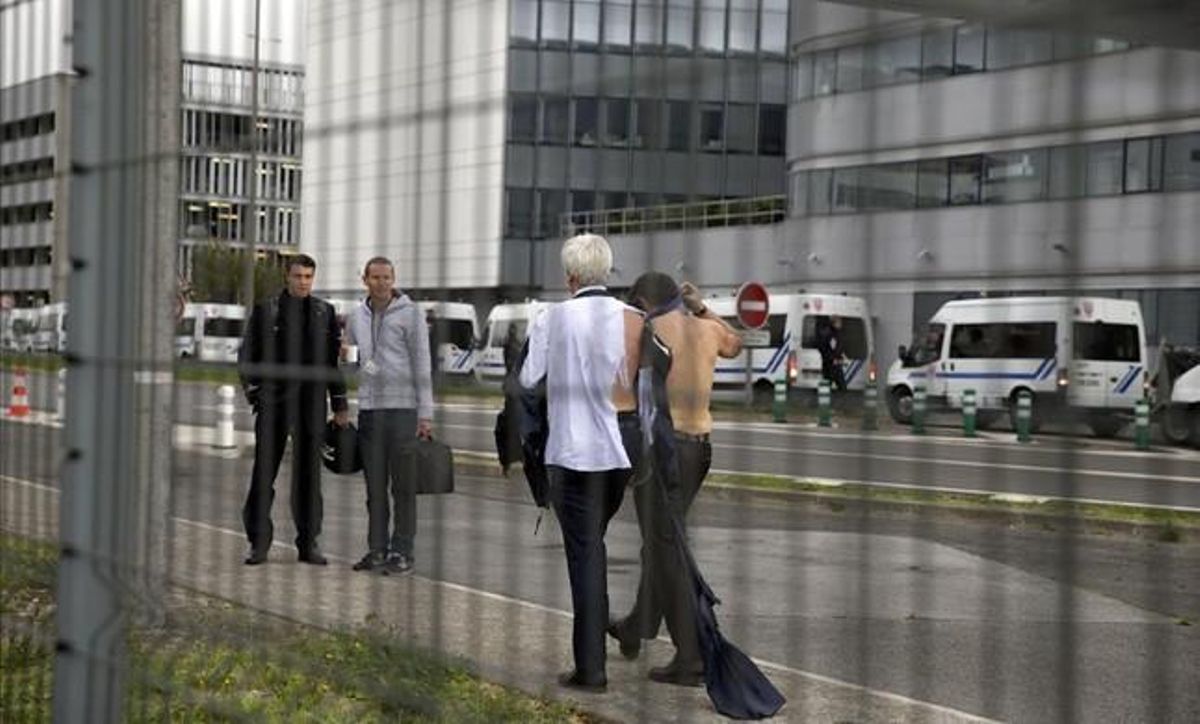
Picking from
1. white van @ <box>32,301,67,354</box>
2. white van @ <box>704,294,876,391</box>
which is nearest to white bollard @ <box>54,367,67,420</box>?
white van @ <box>32,301,67,354</box>

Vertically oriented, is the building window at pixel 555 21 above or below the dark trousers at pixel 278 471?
above

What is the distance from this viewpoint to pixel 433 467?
2.46 m

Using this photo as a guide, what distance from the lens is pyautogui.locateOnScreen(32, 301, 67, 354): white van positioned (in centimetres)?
375

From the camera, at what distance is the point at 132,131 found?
3328mm

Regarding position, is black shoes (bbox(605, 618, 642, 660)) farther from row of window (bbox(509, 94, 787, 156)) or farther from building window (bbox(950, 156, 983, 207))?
building window (bbox(950, 156, 983, 207))

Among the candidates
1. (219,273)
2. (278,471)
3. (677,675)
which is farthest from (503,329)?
(219,273)

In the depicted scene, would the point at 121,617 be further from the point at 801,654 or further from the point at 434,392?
the point at 801,654

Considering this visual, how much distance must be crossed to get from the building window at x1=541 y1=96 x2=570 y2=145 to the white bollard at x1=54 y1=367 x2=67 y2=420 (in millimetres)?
1718

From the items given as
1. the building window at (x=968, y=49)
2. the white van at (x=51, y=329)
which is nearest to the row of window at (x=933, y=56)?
the building window at (x=968, y=49)

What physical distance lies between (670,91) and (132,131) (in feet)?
5.84

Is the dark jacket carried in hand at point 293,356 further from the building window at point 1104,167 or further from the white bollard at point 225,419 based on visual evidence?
the building window at point 1104,167

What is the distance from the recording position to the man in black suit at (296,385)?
8.72 ft

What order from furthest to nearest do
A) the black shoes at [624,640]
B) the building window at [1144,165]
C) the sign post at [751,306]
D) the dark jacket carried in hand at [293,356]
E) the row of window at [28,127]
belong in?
the row of window at [28,127] < the dark jacket carried in hand at [293,356] < the black shoes at [624,640] < the sign post at [751,306] < the building window at [1144,165]

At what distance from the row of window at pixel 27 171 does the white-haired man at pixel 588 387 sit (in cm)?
206
